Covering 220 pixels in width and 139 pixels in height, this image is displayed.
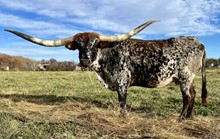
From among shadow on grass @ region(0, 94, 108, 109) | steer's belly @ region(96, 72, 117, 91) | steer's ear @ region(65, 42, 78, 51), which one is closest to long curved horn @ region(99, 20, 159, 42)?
steer's ear @ region(65, 42, 78, 51)

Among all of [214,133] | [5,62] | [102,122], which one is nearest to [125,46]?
[102,122]

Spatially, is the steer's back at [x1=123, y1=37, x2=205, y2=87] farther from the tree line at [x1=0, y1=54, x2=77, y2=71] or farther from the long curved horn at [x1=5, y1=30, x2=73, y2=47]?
the tree line at [x1=0, y1=54, x2=77, y2=71]

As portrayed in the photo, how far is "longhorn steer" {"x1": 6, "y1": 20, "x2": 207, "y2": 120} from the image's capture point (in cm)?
867

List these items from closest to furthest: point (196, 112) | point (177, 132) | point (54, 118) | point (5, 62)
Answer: point (177, 132), point (54, 118), point (196, 112), point (5, 62)

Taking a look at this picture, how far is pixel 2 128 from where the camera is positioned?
6289 mm

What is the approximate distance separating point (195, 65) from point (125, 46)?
1.83 metres

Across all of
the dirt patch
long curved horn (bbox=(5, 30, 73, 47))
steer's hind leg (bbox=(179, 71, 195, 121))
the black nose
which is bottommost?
the dirt patch

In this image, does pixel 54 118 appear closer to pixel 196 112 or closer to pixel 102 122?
pixel 102 122

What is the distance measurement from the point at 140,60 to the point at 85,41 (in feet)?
4.83

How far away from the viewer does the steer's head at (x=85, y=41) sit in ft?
27.6

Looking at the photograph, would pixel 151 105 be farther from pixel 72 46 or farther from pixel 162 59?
pixel 72 46

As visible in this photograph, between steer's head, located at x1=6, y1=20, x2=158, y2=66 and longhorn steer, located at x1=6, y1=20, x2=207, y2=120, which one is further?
longhorn steer, located at x1=6, y1=20, x2=207, y2=120

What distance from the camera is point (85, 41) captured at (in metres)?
8.51

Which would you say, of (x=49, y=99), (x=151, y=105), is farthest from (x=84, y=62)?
(x=49, y=99)
